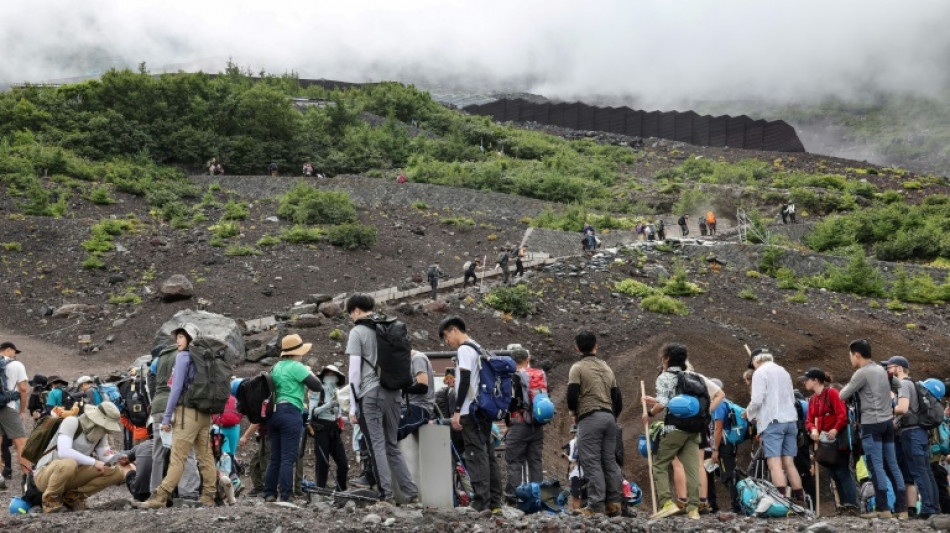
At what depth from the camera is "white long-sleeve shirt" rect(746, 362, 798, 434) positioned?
978 cm

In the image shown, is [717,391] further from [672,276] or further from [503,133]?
[503,133]

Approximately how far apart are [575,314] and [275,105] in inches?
1206

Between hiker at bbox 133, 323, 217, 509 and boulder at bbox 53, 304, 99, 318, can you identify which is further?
boulder at bbox 53, 304, 99, 318

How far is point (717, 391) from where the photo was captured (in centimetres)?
949

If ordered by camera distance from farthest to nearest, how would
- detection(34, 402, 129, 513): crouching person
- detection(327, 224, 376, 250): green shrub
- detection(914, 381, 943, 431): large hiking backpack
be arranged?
detection(327, 224, 376, 250): green shrub, detection(914, 381, 943, 431): large hiking backpack, detection(34, 402, 129, 513): crouching person

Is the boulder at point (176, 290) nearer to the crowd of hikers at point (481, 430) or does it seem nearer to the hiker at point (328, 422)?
the crowd of hikers at point (481, 430)

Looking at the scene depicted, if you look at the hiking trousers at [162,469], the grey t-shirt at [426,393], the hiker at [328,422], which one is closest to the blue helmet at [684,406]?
the grey t-shirt at [426,393]

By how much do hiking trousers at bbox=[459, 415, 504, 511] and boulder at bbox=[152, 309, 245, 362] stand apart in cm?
1112

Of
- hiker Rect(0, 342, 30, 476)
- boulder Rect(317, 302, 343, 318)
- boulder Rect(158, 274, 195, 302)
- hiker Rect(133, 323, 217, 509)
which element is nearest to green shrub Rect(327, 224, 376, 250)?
boulder Rect(158, 274, 195, 302)

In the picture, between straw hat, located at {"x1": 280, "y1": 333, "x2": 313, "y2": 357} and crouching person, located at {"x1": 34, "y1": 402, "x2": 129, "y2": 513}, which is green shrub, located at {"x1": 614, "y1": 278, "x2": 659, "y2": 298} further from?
crouching person, located at {"x1": 34, "y1": 402, "x2": 129, "y2": 513}

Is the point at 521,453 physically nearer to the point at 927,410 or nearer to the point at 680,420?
the point at 680,420

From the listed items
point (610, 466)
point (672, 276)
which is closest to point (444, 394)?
point (610, 466)

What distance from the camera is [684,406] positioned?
9164mm

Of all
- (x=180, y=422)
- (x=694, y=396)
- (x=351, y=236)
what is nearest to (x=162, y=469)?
(x=180, y=422)
